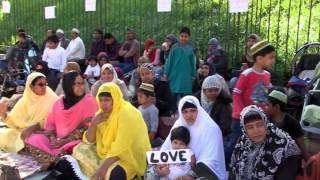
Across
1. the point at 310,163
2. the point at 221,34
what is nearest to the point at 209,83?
the point at 310,163

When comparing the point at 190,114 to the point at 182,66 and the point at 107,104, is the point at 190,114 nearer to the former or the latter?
the point at 107,104

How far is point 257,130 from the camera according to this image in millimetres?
3891

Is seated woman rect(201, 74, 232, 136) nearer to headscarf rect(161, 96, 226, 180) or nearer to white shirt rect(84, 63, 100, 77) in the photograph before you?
headscarf rect(161, 96, 226, 180)

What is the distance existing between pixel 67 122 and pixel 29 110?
→ 2.66 feet

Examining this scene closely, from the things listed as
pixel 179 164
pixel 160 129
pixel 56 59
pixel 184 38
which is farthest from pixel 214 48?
pixel 179 164

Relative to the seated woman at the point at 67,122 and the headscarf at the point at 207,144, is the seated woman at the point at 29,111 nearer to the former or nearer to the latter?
the seated woman at the point at 67,122

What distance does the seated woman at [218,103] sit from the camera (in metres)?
5.58

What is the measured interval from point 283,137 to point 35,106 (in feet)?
11.2

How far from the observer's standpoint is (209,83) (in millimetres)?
5625

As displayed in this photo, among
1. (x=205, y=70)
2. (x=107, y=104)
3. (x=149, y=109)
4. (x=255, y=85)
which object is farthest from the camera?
(x=205, y=70)

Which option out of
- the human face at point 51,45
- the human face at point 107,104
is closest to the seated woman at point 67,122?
the human face at point 107,104

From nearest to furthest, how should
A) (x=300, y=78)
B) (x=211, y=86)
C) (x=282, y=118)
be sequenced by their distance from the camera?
(x=282, y=118) → (x=211, y=86) → (x=300, y=78)

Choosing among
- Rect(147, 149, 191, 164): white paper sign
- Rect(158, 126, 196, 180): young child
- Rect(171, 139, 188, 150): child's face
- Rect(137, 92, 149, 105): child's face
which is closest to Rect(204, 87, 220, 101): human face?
Rect(137, 92, 149, 105): child's face

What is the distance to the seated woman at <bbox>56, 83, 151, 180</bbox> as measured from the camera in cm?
473
